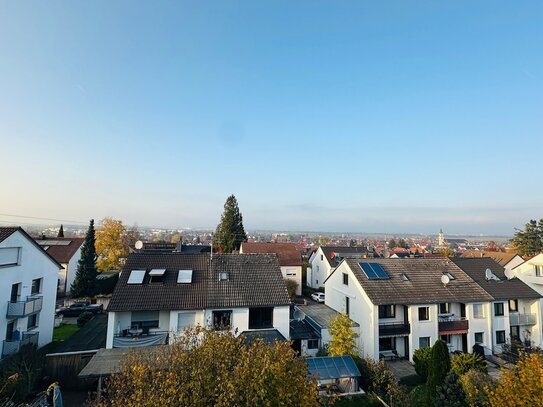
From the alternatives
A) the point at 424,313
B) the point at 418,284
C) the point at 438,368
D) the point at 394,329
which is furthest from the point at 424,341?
the point at 438,368

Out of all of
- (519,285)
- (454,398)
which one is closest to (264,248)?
(519,285)

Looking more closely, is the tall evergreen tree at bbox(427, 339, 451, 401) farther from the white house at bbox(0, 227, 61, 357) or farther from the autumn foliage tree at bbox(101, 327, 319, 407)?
the white house at bbox(0, 227, 61, 357)

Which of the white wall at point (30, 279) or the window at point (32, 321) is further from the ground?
the white wall at point (30, 279)

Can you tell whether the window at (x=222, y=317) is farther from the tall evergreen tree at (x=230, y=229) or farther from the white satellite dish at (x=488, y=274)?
the tall evergreen tree at (x=230, y=229)

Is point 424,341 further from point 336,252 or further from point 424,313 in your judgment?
point 336,252

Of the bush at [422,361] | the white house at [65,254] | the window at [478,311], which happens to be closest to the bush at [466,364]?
the bush at [422,361]

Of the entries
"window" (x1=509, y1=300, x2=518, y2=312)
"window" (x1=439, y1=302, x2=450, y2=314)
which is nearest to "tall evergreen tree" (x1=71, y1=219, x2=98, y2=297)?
"window" (x1=439, y1=302, x2=450, y2=314)

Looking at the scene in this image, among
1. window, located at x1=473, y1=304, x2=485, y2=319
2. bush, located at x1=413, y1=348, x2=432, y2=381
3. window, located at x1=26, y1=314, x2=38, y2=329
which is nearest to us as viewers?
bush, located at x1=413, y1=348, x2=432, y2=381

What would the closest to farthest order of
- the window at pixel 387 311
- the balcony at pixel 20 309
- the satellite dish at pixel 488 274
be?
1. the balcony at pixel 20 309
2. the window at pixel 387 311
3. the satellite dish at pixel 488 274
